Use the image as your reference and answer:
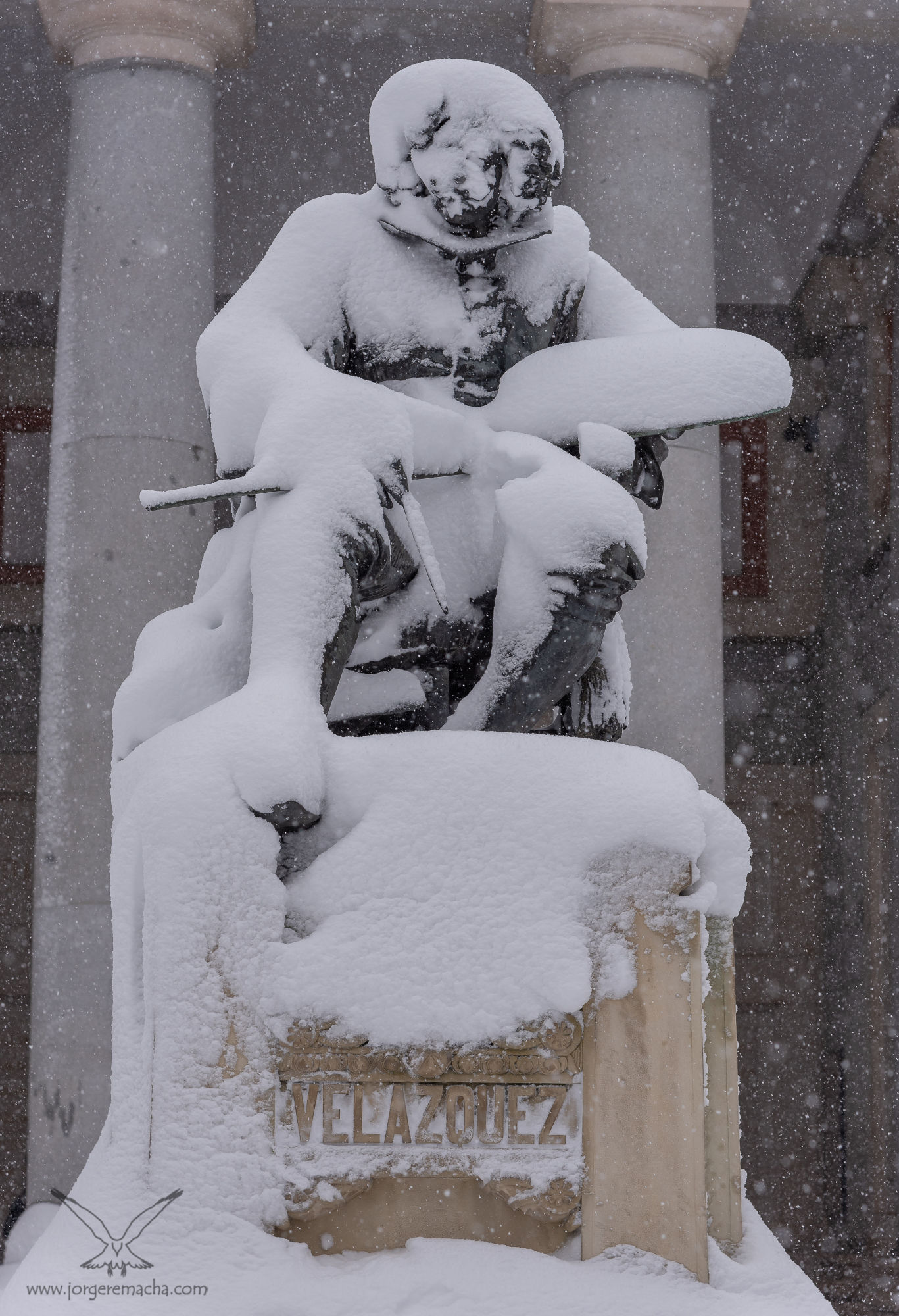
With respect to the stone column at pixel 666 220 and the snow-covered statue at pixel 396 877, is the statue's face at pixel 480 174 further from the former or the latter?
the stone column at pixel 666 220

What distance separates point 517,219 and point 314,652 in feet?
3.09

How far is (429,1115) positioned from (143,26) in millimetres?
6335

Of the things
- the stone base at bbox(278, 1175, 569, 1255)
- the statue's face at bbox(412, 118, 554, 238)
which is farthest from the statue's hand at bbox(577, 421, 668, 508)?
the stone base at bbox(278, 1175, 569, 1255)

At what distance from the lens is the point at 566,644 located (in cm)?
270

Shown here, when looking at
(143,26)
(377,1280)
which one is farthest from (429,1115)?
(143,26)

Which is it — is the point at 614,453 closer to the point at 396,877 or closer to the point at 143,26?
the point at 396,877

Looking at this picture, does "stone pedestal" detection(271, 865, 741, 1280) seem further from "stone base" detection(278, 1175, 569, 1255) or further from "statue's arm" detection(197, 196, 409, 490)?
"statue's arm" detection(197, 196, 409, 490)

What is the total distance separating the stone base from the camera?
7.44 ft

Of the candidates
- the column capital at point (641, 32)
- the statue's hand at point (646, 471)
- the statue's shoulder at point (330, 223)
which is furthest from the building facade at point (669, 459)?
the statue's shoulder at point (330, 223)

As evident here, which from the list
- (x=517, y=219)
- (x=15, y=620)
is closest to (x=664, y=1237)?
(x=517, y=219)

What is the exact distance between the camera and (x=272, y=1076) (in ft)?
7.41

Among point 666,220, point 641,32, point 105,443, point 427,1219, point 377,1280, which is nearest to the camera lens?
point 377,1280

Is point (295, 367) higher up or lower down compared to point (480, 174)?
lower down

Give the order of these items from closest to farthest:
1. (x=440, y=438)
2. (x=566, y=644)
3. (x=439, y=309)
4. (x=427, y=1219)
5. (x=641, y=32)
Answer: (x=427, y=1219) → (x=566, y=644) → (x=440, y=438) → (x=439, y=309) → (x=641, y=32)
